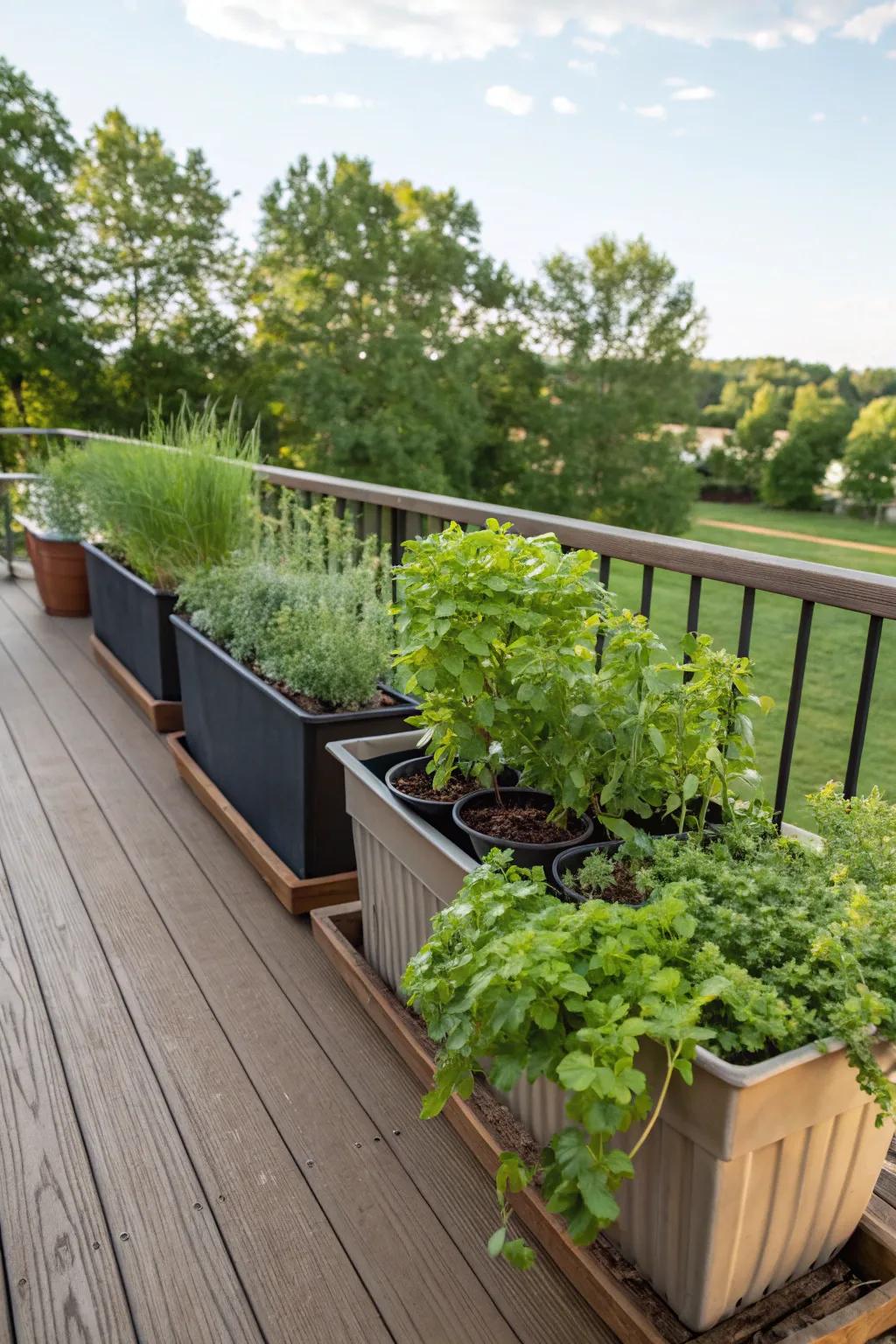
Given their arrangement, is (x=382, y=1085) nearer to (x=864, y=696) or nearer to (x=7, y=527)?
(x=864, y=696)

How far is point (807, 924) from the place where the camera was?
1.17 m

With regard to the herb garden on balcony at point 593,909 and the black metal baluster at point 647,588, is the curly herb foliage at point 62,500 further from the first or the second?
the black metal baluster at point 647,588

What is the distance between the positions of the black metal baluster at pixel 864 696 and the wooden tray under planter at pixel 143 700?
2428 millimetres

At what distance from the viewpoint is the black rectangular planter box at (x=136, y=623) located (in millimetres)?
3521

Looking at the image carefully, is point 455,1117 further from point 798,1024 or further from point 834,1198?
point 798,1024

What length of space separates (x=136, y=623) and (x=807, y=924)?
315 centimetres

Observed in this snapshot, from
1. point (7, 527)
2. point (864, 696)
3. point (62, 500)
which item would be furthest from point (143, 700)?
point (7, 527)

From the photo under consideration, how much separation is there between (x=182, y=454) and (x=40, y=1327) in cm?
274

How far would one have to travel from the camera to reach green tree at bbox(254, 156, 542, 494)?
21.2 metres

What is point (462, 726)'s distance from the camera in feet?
5.37

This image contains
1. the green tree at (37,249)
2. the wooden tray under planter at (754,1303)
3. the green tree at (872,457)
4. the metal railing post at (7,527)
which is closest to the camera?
the wooden tray under planter at (754,1303)

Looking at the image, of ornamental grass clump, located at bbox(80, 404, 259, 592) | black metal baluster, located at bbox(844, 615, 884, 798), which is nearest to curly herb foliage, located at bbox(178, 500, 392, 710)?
ornamental grass clump, located at bbox(80, 404, 259, 592)

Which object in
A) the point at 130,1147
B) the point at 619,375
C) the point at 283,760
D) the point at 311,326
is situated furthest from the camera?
the point at 619,375

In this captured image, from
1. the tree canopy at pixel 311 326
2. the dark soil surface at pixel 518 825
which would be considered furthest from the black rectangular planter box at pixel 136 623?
the tree canopy at pixel 311 326
